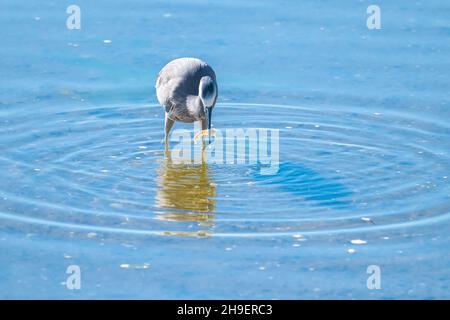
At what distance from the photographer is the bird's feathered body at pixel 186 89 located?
43.5 feet

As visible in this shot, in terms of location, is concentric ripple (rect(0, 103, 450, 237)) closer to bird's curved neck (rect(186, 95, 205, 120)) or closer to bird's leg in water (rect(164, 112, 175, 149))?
bird's leg in water (rect(164, 112, 175, 149))

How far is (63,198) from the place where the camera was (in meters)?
11.6

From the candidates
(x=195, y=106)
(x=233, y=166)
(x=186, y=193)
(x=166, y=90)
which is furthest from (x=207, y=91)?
(x=186, y=193)

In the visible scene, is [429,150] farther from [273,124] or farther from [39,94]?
[39,94]

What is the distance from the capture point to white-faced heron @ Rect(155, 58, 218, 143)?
1301 cm

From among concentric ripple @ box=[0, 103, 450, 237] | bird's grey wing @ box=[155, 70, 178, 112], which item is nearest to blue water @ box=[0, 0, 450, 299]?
concentric ripple @ box=[0, 103, 450, 237]

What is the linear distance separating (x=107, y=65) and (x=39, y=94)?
1269 millimetres

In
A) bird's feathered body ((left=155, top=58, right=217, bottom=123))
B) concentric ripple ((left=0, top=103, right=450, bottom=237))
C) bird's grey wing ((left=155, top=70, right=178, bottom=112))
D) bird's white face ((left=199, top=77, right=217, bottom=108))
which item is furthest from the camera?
bird's grey wing ((left=155, top=70, right=178, bottom=112))

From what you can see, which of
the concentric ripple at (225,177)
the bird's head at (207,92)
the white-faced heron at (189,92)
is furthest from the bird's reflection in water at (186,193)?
the bird's head at (207,92)

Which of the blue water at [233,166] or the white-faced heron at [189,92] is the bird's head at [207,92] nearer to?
the white-faced heron at [189,92]

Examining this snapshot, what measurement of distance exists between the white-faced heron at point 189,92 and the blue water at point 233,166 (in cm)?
53

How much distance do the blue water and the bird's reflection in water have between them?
0.03 m
